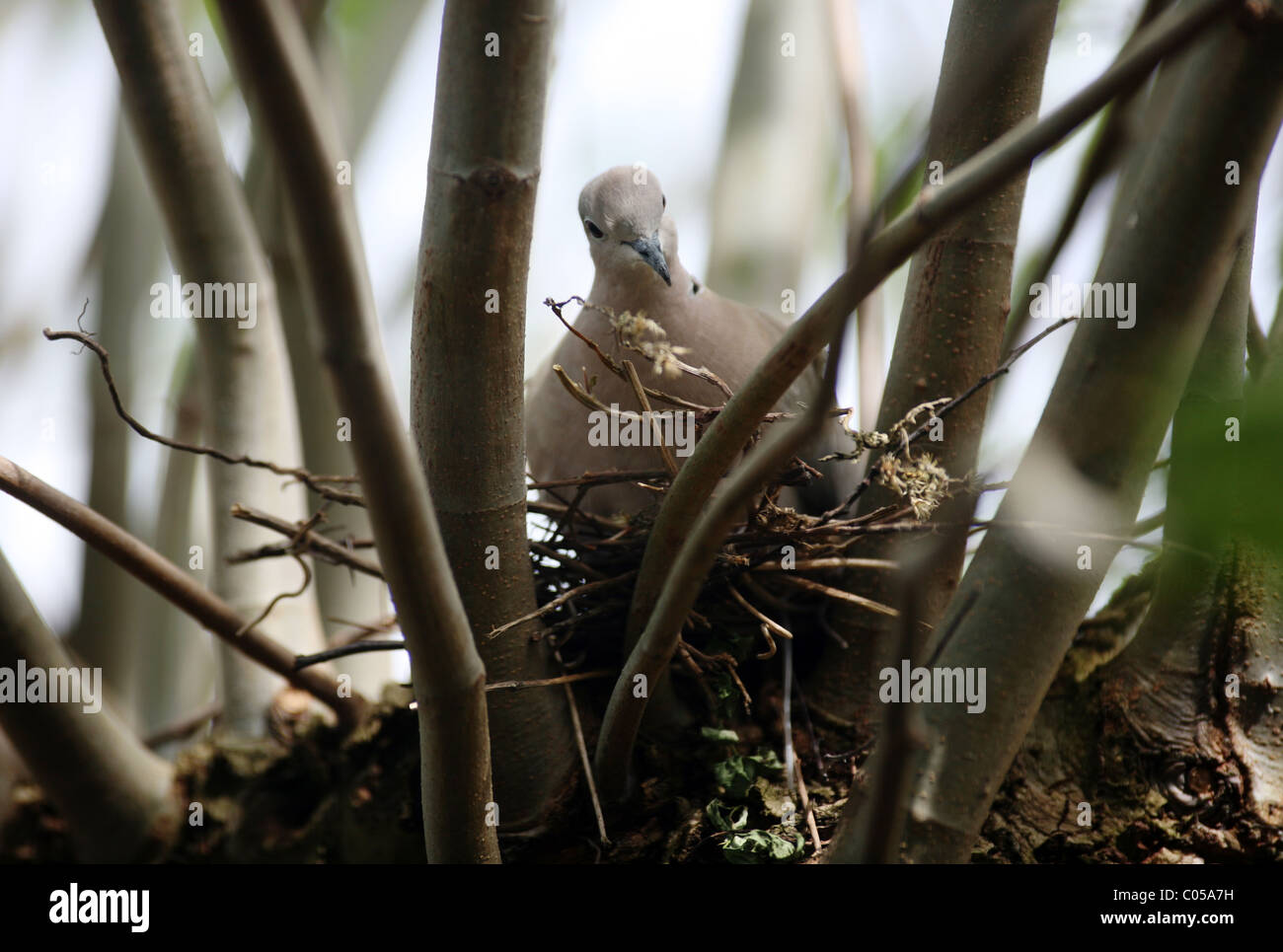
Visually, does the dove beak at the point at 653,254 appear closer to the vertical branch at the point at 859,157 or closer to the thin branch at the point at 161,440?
the vertical branch at the point at 859,157

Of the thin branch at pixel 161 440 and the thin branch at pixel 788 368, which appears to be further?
the thin branch at pixel 161 440

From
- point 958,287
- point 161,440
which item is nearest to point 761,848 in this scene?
point 958,287

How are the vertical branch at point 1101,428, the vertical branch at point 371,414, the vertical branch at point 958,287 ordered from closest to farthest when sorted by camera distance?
the vertical branch at point 371,414 → the vertical branch at point 1101,428 → the vertical branch at point 958,287

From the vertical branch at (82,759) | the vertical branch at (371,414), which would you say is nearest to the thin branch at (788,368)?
the vertical branch at (371,414)

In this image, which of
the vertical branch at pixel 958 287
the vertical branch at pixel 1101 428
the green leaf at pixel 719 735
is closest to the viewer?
the vertical branch at pixel 1101 428

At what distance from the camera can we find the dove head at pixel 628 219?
9.75 ft

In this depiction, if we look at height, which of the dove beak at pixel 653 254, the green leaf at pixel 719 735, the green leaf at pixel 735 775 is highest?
the dove beak at pixel 653 254

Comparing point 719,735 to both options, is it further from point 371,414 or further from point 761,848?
point 371,414

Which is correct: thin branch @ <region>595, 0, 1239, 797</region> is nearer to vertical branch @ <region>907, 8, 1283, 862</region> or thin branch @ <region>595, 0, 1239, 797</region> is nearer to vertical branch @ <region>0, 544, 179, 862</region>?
vertical branch @ <region>907, 8, 1283, 862</region>

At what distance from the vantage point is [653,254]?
293 centimetres

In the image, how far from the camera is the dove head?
2.97 m

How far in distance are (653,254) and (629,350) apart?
278 millimetres
